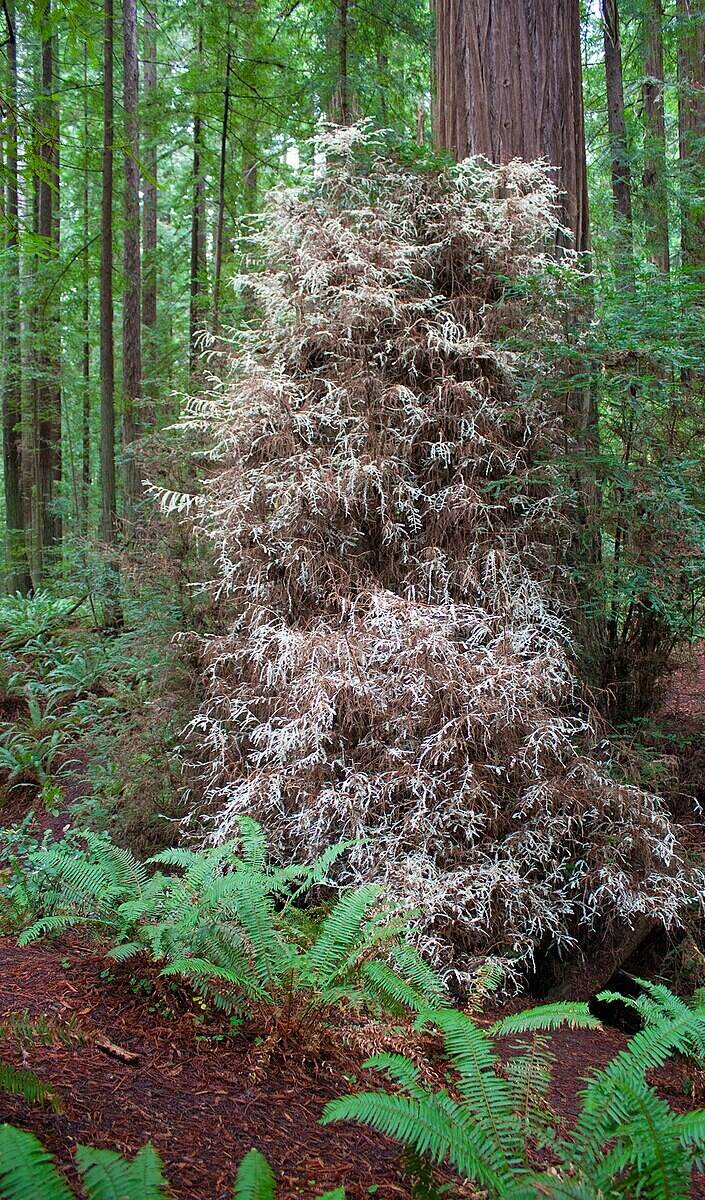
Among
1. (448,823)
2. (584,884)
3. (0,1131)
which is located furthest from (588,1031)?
(0,1131)

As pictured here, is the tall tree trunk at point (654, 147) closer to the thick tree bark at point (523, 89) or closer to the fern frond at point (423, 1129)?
the thick tree bark at point (523, 89)

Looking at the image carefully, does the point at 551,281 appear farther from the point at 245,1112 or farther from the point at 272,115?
the point at 272,115

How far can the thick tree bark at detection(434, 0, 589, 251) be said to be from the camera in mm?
5242

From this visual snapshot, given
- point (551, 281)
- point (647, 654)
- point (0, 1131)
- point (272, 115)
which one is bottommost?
point (0, 1131)

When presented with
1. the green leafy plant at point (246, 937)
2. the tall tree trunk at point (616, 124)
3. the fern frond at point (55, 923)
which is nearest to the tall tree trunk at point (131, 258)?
the tall tree trunk at point (616, 124)

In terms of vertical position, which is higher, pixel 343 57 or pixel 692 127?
pixel 692 127

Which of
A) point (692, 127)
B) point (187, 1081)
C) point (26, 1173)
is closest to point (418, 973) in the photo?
point (187, 1081)

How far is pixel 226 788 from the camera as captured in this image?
4172 mm

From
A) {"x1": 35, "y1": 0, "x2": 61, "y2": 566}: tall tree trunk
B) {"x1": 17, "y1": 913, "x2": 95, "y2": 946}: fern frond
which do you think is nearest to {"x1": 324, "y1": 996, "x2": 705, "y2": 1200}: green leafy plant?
{"x1": 17, "y1": 913, "x2": 95, "y2": 946}: fern frond

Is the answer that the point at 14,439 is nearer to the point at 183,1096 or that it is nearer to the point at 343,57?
the point at 343,57

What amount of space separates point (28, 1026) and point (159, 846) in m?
2.22

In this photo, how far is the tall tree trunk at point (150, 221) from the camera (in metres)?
9.85

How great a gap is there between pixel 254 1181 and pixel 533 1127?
3.09 feet

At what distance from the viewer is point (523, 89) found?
17.3 ft
